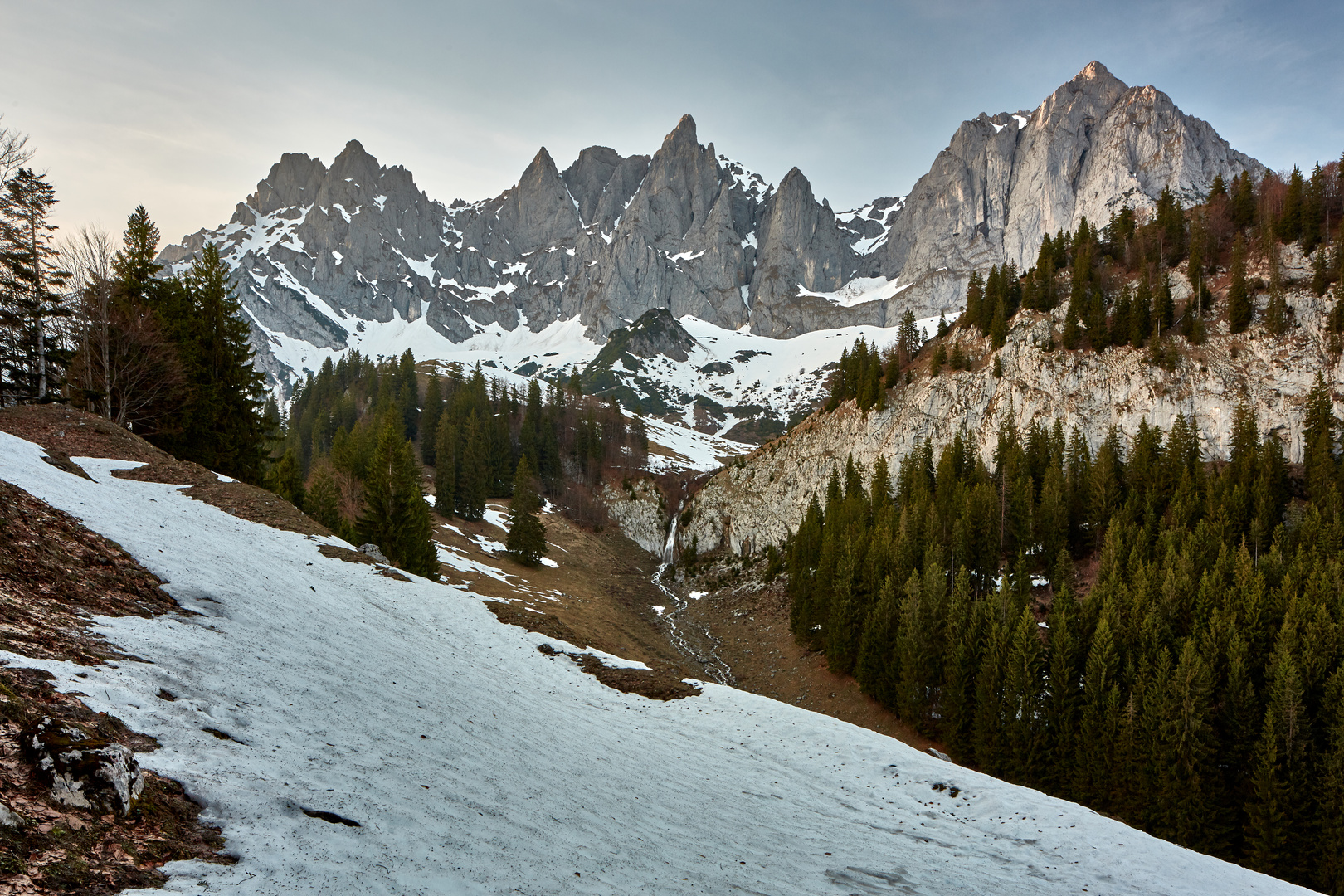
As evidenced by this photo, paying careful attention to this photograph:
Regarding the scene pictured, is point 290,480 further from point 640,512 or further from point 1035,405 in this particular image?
point 1035,405

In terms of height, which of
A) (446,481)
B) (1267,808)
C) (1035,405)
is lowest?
(1267,808)

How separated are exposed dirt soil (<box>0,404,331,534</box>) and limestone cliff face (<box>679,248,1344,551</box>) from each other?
72900 millimetres

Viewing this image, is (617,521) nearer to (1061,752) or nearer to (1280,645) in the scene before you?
(1061,752)

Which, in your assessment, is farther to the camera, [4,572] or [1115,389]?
[1115,389]

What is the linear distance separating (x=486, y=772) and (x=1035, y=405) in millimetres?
86215

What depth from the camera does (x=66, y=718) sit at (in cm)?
774

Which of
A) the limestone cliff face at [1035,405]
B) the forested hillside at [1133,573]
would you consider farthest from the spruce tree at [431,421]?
the forested hillside at [1133,573]

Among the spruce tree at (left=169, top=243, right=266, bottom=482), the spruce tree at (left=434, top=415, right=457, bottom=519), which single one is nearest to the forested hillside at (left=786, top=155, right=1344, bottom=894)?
the spruce tree at (left=434, top=415, right=457, bottom=519)

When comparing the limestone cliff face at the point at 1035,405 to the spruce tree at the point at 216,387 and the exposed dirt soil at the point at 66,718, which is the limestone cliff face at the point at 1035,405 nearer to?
the spruce tree at the point at 216,387

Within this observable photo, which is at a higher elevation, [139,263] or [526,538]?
[139,263]

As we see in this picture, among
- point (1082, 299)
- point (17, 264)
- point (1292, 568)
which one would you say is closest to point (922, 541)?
point (1292, 568)

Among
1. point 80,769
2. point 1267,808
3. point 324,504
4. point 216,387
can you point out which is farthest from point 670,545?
point 80,769

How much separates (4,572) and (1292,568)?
64275 mm

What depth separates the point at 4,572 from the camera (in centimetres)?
1185
